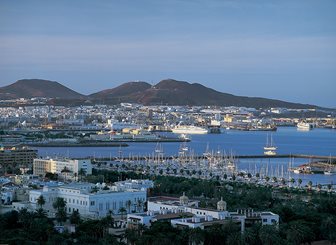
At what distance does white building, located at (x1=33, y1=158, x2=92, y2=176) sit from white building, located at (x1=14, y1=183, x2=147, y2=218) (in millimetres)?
3924

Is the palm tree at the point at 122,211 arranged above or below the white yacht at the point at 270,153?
above

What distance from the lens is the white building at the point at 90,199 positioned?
11.8 metres

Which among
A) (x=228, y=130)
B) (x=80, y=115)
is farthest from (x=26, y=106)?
(x=228, y=130)

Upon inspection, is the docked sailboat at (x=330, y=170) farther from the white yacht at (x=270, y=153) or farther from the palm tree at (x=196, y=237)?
the palm tree at (x=196, y=237)

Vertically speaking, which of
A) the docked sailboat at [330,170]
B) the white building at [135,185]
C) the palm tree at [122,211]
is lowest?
the docked sailboat at [330,170]

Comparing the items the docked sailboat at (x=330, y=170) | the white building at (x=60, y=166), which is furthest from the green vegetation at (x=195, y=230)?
the docked sailboat at (x=330, y=170)

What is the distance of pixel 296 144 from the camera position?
34531mm

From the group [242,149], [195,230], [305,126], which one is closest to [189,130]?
[305,126]

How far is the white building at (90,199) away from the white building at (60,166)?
12.9 ft

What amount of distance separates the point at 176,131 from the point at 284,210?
3307 centimetres

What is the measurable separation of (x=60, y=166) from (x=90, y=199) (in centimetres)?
565

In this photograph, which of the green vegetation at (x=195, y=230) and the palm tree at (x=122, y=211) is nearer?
the green vegetation at (x=195, y=230)

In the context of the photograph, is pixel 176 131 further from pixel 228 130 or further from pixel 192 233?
pixel 192 233

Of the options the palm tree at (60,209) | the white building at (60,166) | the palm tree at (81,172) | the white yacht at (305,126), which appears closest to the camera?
the palm tree at (60,209)
